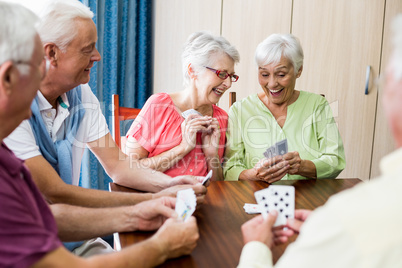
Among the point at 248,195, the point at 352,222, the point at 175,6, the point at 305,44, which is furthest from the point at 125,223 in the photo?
the point at 175,6

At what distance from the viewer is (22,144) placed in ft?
4.74

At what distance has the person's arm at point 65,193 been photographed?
143 cm

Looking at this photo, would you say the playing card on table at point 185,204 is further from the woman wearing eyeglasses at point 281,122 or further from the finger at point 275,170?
the woman wearing eyeglasses at point 281,122

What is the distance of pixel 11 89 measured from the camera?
81 cm

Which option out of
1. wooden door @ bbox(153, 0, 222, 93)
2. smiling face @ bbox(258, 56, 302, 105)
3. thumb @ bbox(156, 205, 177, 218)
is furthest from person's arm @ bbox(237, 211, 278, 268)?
wooden door @ bbox(153, 0, 222, 93)

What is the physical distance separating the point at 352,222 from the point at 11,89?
730mm

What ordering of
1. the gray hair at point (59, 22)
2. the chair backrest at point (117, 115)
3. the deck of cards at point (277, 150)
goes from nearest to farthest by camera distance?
the gray hair at point (59, 22), the deck of cards at point (277, 150), the chair backrest at point (117, 115)

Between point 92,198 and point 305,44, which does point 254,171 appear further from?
point 305,44

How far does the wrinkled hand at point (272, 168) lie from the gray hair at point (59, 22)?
3.54 feet

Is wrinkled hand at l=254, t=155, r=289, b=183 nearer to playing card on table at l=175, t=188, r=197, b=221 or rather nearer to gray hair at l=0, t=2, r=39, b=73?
playing card on table at l=175, t=188, r=197, b=221

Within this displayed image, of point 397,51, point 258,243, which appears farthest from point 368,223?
point 258,243

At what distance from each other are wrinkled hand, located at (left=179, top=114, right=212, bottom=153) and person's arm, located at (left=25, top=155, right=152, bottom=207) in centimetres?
64

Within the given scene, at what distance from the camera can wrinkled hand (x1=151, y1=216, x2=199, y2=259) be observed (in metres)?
1.06

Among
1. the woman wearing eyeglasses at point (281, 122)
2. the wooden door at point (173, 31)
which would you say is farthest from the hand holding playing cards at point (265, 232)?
the wooden door at point (173, 31)
